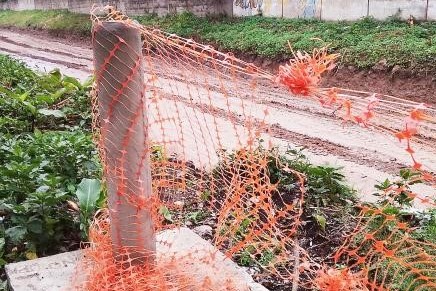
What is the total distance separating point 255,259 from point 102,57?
5.78 feet

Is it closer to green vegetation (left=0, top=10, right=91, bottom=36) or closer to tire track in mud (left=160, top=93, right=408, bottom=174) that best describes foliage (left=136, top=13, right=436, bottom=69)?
tire track in mud (left=160, top=93, right=408, bottom=174)

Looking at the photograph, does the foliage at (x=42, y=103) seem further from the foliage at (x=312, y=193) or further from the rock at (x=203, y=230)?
the rock at (x=203, y=230)

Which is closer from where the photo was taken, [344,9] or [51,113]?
[51,113]

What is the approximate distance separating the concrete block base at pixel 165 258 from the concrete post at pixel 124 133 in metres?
0.32

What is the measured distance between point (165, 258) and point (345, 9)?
1283 cm

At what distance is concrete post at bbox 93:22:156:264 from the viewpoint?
2.27 m

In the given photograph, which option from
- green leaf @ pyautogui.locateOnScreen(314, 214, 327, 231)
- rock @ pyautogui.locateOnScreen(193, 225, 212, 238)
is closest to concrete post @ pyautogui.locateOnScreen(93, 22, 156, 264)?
rock @ pyautogui.locateOnScreen(193, 225, 212, 238)

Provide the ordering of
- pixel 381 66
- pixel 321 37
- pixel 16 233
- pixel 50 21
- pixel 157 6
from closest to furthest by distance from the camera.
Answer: pixel 16 233, pixel 381 66, pixel 321 37, pixel 157 6, pixel 50 21

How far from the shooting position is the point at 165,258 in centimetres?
274

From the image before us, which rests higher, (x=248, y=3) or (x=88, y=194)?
(x=248, y=3)

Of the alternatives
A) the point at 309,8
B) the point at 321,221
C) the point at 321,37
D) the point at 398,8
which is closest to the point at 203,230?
the point at 321,221

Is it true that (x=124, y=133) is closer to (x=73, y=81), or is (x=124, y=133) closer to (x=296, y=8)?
(x=73, y=81)

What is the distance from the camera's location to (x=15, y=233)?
3.29 meters

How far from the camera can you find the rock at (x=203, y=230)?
12.8 feet
